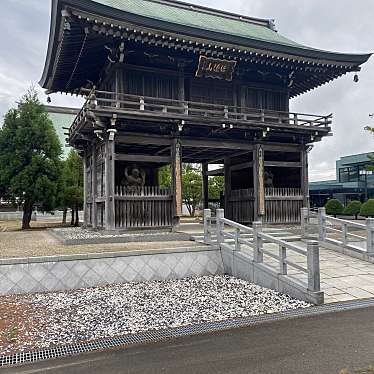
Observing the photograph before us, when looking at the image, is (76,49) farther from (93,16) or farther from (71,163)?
(71,163)

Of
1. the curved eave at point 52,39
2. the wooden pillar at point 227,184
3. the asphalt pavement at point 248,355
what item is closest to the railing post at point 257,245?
the asphalt pavement at point 248,355

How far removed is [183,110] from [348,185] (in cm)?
3992

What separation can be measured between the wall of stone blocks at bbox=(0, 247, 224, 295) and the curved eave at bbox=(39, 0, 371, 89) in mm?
7158

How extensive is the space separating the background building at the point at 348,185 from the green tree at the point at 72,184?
35185mm

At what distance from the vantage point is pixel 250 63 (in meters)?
14.6

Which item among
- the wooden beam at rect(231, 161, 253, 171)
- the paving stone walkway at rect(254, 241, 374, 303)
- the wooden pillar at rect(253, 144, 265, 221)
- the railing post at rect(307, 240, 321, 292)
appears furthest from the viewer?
the wooden beam at rect(231, 161, 253, 171)

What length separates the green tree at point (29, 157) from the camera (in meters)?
19.3

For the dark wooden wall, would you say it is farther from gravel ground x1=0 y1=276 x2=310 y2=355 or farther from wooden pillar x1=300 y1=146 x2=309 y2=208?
gravel ground x1=0 y1=276 x2=310 y2=355

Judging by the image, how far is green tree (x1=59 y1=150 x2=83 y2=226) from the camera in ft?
67.8

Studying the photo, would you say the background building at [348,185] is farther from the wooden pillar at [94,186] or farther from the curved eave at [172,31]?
the wooden pillar at [94,186]

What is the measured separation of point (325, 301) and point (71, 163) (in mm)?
19121

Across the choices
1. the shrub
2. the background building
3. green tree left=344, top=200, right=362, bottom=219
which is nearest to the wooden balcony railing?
the shrub

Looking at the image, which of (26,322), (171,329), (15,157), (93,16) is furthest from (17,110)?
(171,329)

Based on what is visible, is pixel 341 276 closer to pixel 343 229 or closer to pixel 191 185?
pixel 343 229
